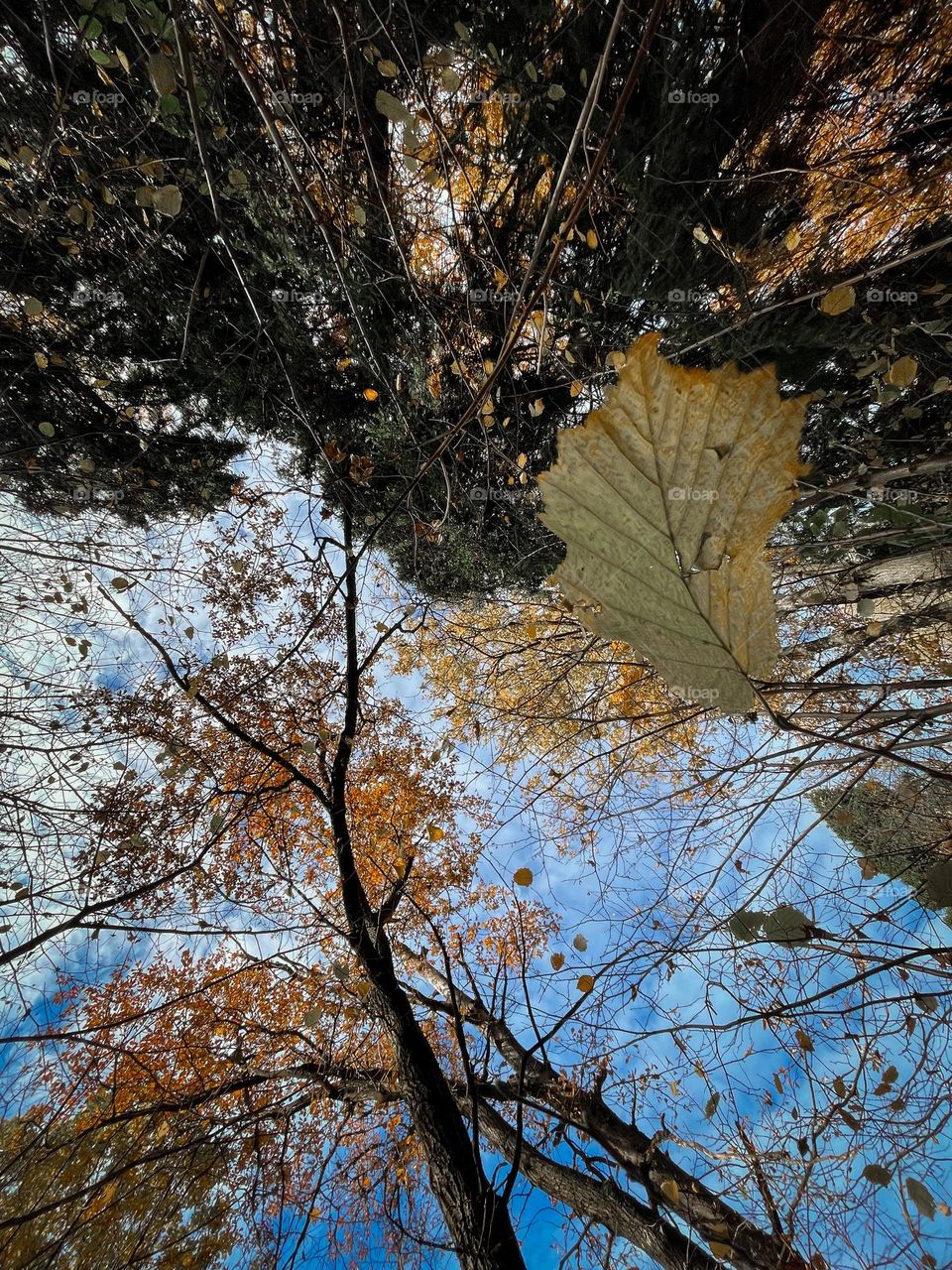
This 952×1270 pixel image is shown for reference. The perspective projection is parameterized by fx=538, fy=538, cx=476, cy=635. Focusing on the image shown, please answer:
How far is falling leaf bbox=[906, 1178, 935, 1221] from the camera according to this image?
1.67 meters

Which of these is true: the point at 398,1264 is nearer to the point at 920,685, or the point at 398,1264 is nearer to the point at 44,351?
the point at 920,685

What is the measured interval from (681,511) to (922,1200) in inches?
92.2

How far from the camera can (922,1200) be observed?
1.69 m

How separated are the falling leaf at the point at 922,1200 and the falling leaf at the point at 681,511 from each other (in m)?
1.85

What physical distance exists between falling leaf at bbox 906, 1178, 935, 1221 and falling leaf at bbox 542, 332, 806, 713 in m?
1.85

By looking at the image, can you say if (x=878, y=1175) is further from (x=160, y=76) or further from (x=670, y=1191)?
(x=160, y=76)

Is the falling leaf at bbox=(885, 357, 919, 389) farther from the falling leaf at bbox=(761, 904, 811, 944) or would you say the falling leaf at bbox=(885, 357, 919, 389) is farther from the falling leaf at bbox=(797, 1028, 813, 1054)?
the falling leaf at bbox=(797, 1028, 813, 1054)

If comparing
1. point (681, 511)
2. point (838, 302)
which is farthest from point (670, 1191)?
point (838, 302)

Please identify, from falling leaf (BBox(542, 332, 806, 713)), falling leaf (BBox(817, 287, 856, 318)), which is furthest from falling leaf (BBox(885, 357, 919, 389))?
falling leaf (BBox(542, 332, 806, 713))

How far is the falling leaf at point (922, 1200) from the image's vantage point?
1.67m

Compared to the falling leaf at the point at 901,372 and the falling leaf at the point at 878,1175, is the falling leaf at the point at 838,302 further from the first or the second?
the falling leaf at the point at 878,1175

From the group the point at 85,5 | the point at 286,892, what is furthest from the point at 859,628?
the point at 85,5

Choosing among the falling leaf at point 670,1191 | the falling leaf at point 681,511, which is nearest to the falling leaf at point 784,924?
the falling leaf at point 681,511

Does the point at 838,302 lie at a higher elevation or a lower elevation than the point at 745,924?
higher
